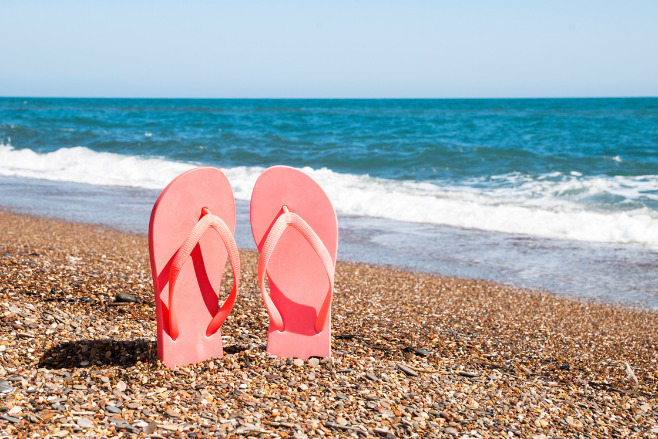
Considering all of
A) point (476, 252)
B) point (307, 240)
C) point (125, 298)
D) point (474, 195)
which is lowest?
point (476, 252)

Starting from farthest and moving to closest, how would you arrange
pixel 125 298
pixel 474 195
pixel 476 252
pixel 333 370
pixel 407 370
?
1. pixel 474 195
2. pixel 476 252
3. pixel 125 298
4. pixel 407 370
5. pixel 333 370

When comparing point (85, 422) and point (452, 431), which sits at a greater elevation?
point (85, 422)

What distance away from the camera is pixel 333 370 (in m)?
2.66

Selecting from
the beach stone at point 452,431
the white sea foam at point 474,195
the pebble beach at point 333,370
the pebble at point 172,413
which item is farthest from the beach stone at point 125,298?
the white sea foam at point 474,195

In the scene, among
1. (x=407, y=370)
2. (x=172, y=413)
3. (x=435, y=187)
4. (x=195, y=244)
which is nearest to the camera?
(x=172, y=413)

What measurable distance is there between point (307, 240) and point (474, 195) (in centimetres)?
880

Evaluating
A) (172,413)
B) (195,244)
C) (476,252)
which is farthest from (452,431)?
(476,252)

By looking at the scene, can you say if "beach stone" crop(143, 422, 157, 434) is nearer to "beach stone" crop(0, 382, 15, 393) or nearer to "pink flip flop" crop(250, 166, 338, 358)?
"beach stone" crop(0, 382, 15, 393)

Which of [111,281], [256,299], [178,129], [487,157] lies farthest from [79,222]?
[178,129]

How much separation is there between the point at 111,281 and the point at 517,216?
6.36 metres

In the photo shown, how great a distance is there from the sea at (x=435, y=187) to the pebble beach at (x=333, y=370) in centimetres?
161

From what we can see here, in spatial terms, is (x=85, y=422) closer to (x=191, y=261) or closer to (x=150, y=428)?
(x=150, y=428)

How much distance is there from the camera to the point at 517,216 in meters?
8.66

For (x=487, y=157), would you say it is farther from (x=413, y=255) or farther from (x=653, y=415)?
(x=653, y=415)
